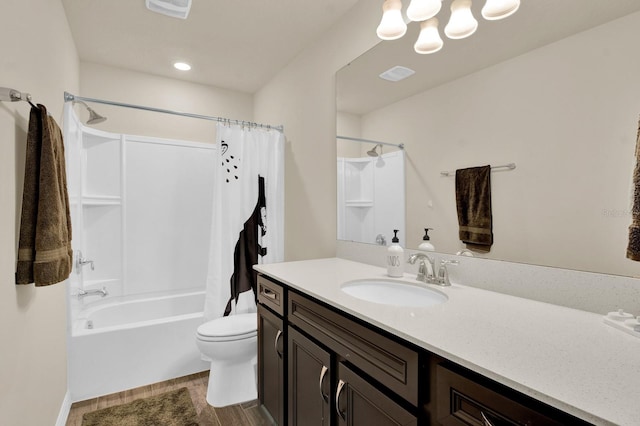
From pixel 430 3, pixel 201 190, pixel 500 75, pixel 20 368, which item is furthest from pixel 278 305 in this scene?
pixel 201 190

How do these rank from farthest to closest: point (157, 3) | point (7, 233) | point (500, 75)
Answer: point (157, 3) < point (500, 75) < point (7, 233)

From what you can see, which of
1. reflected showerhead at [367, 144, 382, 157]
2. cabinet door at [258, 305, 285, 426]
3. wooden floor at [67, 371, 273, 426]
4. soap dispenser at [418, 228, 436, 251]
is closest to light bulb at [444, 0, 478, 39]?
reflected showerhead at [367, 144, 382, 157]

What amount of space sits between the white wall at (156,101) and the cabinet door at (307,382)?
8.19 feet

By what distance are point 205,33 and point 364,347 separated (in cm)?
232

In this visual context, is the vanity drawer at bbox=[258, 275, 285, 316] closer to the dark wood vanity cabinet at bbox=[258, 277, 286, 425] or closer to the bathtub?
the dark wood vanity cabinet at bbox=[258, 277, 286, 425]

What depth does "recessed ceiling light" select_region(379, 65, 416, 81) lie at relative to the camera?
5.58 feet

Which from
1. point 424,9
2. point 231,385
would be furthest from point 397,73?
point 231,385

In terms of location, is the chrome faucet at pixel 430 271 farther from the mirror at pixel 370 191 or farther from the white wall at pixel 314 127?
the white wall at pixel 314 127

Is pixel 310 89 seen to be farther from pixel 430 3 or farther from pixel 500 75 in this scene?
pixel 500 75

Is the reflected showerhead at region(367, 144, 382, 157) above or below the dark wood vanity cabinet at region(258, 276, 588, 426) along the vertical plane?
above

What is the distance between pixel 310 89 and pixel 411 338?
205 cm

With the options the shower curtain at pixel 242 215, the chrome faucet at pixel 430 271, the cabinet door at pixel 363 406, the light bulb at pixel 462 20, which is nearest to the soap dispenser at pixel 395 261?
the chrome faucet at pixel 430 271

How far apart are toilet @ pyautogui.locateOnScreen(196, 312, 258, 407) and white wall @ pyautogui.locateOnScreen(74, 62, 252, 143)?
77.5 inches

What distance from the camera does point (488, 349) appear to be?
765 millimetres
